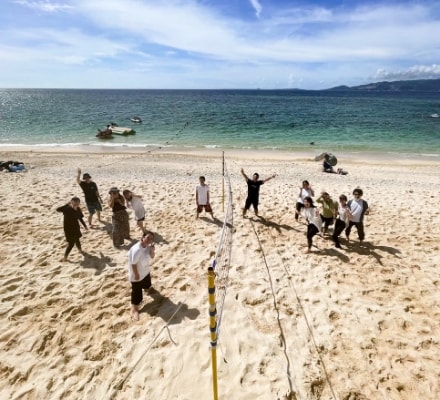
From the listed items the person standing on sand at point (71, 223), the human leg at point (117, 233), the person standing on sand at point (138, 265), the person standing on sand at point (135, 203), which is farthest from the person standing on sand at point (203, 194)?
the person standing on sand at point (138, 265)

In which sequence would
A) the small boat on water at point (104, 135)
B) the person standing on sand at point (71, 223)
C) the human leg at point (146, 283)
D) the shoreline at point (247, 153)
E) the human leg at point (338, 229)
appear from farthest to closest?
the small boat on water at point (104, 135)
the shoreline at point (247, 153)
the human leg at point (338, 229)
the person standing on sand at point (71, 223)
the human leg at point (146, 283)

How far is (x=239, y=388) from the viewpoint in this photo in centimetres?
389

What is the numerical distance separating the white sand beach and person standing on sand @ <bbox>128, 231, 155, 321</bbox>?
0.94 ft

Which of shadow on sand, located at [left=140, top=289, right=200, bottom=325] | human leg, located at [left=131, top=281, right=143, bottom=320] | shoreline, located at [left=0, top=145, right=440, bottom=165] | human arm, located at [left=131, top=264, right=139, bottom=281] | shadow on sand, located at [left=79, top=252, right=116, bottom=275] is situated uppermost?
human arm, located at [left=131, top=264, right=139, bottom=281]

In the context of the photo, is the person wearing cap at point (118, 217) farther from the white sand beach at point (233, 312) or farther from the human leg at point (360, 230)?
the human leg at point (360, 230)

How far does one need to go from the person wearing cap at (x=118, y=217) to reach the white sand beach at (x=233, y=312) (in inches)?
15.0

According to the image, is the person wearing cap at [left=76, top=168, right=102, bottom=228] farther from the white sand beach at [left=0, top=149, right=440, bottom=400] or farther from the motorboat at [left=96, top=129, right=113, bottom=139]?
the motorboat at [left=96, top=129, right=113, bottom=139]

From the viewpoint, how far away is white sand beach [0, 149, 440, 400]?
399 centimetres

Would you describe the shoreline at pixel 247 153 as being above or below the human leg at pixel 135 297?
below

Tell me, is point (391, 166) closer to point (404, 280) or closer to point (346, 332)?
point (404, 280)

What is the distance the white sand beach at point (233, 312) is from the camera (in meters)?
3.99

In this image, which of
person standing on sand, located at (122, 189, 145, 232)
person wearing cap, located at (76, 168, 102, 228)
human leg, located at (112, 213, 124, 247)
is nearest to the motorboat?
person wearing cap, located at (76, 168, 102, 228)

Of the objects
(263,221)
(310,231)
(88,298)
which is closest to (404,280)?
(310,231)

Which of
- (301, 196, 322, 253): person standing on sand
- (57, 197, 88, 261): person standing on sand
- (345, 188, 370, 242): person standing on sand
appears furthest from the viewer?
(345, 188, 370, 242): person standing on sand
